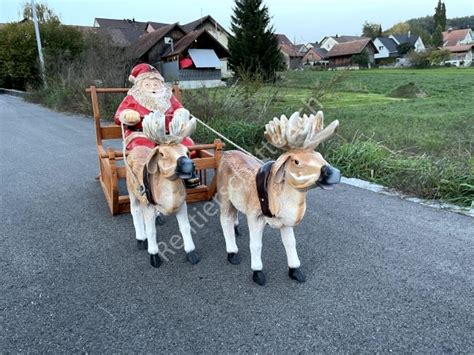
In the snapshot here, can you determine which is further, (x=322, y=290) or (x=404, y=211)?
(x=404, y=211)

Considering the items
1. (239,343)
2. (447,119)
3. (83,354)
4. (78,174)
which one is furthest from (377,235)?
(447,119)

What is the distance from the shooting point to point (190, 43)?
25359 millimetres

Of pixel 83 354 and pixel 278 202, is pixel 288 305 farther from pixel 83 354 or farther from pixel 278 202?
pixel 83 354

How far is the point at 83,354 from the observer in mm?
1928

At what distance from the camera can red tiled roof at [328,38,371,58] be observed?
56094mm

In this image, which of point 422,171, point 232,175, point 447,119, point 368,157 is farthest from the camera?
point 447,119

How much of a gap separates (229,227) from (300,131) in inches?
42.1

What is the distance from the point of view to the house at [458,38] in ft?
247

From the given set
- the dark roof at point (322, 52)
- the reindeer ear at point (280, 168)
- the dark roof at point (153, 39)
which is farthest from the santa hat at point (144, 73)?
the dark roof at point (322, 52)

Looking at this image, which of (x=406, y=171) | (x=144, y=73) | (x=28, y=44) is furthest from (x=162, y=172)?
(x=28, y=44)

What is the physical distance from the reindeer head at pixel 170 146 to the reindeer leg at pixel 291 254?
0.71 m

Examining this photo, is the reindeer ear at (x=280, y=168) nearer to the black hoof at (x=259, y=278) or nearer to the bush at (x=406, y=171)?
the black hoof at (x=259, y=278)

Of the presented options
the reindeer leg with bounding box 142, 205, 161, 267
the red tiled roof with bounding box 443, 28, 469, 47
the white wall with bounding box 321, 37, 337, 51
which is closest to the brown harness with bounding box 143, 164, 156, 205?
the reindeer leg with bounding box 142, 205, 161, 267

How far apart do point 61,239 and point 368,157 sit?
372cm
